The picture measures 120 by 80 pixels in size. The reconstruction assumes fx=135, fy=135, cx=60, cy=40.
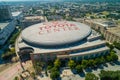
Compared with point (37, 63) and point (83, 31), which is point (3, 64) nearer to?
point (37, 63)

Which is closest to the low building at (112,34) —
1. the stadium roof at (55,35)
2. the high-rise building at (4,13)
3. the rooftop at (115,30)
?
the rooftop at (115,30)

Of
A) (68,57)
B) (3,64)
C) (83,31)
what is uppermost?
(83,31)

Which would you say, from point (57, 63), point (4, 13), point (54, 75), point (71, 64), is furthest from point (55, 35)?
point (4, 13)

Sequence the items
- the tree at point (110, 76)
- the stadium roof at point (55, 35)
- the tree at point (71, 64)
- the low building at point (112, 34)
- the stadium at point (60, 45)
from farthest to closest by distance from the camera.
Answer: the low building at point (112, 34)
the stadium roof at point (55, 35)
the stadium at point (60, 45)
the tree at point (71, 64)
the tree at point (110, 76)

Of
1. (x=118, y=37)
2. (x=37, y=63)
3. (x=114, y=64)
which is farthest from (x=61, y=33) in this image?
(x=118, y=37)

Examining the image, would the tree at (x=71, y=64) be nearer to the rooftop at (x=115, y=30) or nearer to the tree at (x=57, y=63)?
the tree at (x=57, y=63)

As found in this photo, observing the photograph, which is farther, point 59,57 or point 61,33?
point 61,33

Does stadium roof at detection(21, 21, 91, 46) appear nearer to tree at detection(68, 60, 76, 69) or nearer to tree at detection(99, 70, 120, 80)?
tree at detection(68, 60, 76, 69)

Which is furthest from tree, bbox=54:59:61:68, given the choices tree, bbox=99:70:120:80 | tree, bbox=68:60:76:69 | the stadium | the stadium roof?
tree, bbox=99:70:120:80

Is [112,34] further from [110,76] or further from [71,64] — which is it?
[110,76]
